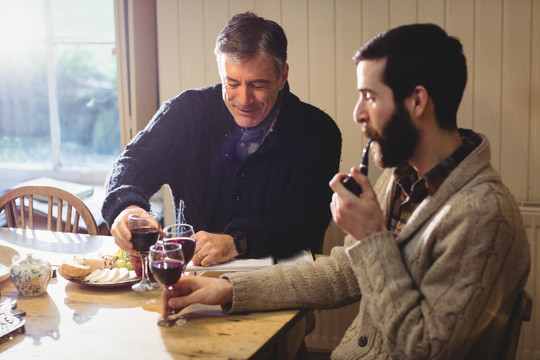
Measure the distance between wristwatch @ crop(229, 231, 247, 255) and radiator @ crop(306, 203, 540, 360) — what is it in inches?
40.6

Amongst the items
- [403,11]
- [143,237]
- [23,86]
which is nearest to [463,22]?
[403,11]

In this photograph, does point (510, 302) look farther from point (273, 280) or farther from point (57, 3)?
point (57, 3)

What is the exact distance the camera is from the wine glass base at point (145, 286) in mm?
1556

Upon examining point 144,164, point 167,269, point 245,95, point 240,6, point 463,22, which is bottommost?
point 167,269

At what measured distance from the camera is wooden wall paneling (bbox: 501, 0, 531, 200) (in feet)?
7.95

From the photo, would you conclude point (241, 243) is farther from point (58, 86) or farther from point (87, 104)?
point (58, 86)

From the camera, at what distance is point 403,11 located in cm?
253

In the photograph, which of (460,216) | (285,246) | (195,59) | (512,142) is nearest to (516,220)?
(460,216)

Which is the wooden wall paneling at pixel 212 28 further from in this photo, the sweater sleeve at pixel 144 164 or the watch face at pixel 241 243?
the watch face at pixel 241 243

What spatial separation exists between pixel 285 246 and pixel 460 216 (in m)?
0.72

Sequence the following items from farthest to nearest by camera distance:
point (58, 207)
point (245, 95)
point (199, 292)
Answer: point (58, 207) < point (245, 95) < point (199, 292)

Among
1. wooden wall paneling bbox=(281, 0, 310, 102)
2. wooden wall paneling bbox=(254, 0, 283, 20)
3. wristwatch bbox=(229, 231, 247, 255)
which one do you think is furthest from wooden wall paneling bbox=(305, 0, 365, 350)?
wristwatch bbox=(229, 231, 247, 255)

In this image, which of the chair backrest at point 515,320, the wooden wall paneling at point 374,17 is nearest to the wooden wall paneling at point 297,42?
the wooden wall paneling at point 374,17

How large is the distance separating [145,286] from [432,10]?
1.66 meters
